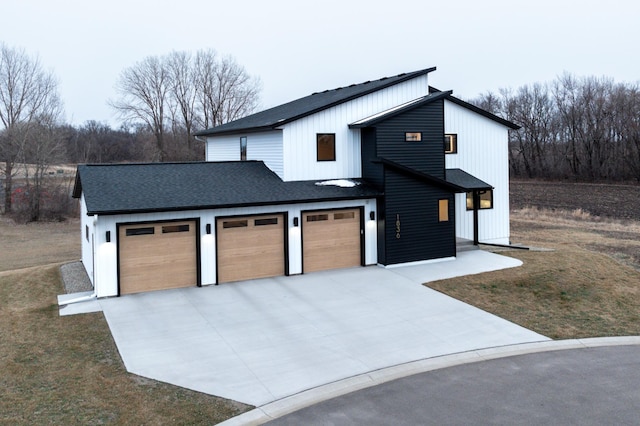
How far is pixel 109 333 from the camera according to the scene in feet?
37.5

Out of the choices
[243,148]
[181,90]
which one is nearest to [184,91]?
[181,90]

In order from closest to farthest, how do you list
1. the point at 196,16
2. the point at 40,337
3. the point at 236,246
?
the point at 40,337, the point at 236,246, the point at 196,16

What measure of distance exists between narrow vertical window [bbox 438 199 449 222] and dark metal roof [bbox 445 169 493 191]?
185 cm

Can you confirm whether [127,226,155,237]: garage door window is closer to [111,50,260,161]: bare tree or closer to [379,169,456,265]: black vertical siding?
[379,169,456,265]: black vertical siding

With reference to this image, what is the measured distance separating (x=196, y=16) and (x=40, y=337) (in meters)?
52.4

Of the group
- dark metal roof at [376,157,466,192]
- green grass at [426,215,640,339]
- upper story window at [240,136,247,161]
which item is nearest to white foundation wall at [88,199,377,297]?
dark metal roof at [376,157,466,192]

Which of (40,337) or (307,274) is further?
(307,274)

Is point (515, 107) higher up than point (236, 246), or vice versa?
point (515, 107)

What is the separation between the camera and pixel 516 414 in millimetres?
7840

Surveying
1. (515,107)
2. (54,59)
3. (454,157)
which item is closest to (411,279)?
(454,157)

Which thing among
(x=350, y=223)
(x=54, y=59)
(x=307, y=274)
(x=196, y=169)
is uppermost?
(x=54, y=59)

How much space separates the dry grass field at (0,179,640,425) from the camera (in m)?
8.04

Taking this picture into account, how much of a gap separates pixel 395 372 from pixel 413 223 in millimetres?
8568

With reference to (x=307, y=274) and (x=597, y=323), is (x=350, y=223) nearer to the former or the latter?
(x=307, y=274)
